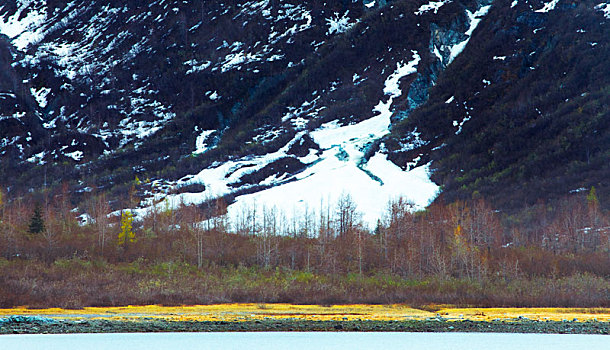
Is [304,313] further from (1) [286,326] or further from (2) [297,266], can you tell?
(2) [297,266]

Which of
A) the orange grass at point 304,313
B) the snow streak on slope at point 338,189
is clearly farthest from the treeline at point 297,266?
the snow streak on slope at point 338,189

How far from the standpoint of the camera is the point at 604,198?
14325 centimetres

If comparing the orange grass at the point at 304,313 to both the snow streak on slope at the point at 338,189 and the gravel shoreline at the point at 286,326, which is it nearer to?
the gravel shoreline at the point at 286,326

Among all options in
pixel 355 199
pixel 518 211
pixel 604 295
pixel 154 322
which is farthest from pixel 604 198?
pixel 154 322

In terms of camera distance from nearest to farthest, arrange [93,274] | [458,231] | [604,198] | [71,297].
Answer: [71,297] < [93,274] < [458,231] < [604,198]

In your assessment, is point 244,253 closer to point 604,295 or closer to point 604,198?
point 604,295

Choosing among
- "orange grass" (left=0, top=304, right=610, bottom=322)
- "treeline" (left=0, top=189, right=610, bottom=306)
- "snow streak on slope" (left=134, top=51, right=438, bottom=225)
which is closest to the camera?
"orange grass" (left=0, top=304, right=610, bottom=322)

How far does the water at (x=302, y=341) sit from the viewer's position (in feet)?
106

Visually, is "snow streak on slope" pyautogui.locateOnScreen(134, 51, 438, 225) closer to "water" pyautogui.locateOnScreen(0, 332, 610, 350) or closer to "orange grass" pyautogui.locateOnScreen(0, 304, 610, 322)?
"orange grass" pyautogui.locateOnScreen(0, 304, 610, 322)

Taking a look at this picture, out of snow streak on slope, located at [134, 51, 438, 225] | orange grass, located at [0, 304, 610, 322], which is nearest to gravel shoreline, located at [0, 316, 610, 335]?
orange grass, located at [0, 304, 610, 322]

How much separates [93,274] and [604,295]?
49137 mm

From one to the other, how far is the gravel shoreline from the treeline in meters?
14.7

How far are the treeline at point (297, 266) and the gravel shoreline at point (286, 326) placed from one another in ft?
48.1

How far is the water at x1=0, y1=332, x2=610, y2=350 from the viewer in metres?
32.3
